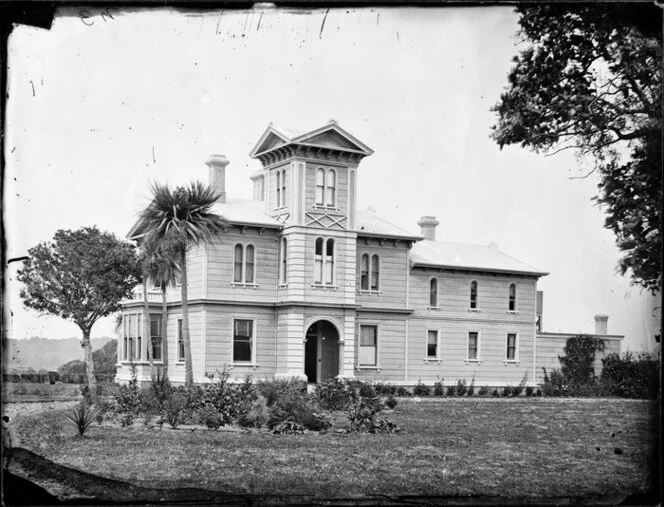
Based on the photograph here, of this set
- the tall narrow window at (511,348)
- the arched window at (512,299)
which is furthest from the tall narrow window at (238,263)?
the tall narrow window at (511,348)

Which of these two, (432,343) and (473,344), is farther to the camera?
(432,343)

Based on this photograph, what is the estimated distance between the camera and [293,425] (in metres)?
14.7

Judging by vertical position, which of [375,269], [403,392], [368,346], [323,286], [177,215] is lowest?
[403,392]

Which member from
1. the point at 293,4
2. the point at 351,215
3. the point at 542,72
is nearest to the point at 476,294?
the point at 351,215

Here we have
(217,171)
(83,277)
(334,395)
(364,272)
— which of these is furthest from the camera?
(364,272)

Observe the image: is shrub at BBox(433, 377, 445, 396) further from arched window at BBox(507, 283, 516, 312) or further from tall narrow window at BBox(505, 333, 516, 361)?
arched window at BBox(507, 283, 516, 312)

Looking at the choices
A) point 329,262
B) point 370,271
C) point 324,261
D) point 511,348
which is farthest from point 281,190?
point 511,348

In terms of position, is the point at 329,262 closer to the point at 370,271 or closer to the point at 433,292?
the point at 370,271

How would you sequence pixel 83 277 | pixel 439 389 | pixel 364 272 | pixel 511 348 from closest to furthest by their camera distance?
pixel 83 277 < pixel 511 348 < pixel 439 389 < pixel 364 272

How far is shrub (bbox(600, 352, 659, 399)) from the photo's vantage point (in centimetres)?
812

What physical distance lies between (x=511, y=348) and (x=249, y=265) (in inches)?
320

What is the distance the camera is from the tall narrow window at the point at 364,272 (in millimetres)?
27500

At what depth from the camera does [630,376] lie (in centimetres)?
1362

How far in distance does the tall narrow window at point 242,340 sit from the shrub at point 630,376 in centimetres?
1193
